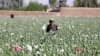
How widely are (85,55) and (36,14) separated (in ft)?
147

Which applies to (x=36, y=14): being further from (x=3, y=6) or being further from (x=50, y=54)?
(x=50, y=54)

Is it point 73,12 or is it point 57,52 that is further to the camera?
point 73,12

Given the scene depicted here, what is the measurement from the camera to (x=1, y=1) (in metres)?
74.6

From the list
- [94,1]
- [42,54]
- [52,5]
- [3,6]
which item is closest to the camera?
[42,54]

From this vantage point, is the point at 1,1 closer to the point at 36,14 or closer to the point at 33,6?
the point at 33,6

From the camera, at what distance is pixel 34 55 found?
13.9 ft

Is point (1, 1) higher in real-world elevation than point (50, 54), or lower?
lower

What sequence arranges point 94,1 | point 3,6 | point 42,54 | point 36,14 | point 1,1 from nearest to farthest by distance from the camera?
point 42,54, point 36,14, point 3,6, point 1,1, point 94,1

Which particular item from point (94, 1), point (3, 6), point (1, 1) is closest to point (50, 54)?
point (3, 6)

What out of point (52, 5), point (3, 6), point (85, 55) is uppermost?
point (85, 55)

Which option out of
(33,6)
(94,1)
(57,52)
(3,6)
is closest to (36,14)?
(33,6)

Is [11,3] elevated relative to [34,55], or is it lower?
lower

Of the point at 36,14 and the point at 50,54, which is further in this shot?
the point at 36,14

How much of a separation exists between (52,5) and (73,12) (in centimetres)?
7605
